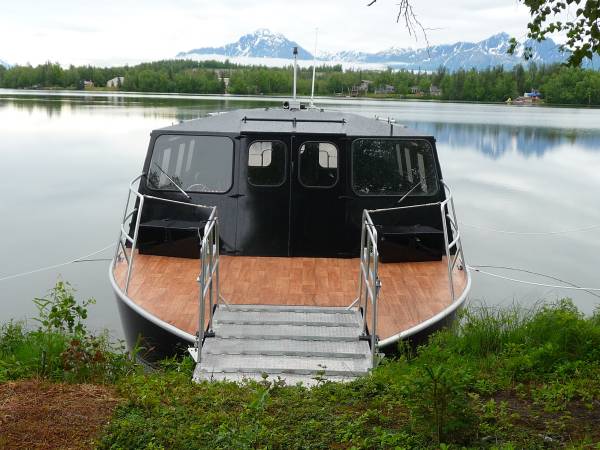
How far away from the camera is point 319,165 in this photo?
8.20m

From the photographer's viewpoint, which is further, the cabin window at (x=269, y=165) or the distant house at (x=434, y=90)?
the distant house at (x=434, y=90)

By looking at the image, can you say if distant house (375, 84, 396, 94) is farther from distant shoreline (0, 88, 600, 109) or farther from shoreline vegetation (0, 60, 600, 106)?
distant shoreline (0, 88, 600, 109)

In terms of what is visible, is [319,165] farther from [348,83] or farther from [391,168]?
[348,83]

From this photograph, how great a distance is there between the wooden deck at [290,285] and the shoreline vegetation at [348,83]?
7420cm

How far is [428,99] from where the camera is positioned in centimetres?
9756

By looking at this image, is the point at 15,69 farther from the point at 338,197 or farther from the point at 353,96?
the point at 338,197

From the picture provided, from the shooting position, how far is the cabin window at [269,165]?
8.15 metres

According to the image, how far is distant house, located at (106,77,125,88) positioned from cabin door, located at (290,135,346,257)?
104695 millimetres

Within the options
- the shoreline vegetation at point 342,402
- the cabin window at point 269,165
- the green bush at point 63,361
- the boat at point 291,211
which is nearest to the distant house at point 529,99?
the boat at point 291,211

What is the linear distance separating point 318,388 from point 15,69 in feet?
396

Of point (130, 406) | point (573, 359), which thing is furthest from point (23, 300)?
point (573, 359)

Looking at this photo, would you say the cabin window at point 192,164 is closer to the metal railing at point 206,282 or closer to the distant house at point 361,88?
the metal railing at point 206,282

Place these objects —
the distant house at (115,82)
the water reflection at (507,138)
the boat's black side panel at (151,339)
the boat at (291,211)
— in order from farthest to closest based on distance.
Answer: the distant house at (115,82) < the water reflection at (507,138) < the boat at (291,211) < the boat's black side panel at (151,339)

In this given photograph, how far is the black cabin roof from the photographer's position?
8.34 metres
